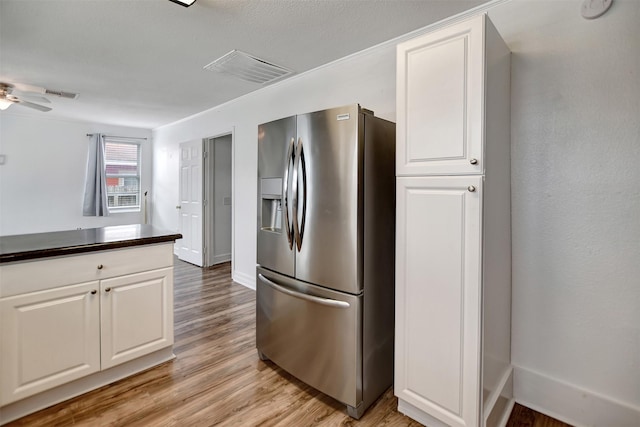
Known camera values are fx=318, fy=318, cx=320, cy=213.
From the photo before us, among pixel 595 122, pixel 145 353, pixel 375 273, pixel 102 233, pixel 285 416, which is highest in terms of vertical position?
pixel 595 122

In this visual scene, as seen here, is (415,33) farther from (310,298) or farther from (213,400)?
(213,400)

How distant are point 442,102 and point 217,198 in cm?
434

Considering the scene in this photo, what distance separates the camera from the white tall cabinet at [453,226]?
1489mm

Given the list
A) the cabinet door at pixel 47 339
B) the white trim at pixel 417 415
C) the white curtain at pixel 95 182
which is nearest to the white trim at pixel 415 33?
the white trim at pixel 417 415

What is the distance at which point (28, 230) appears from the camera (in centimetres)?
526

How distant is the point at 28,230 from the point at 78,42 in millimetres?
4262

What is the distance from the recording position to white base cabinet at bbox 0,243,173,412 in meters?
1.71

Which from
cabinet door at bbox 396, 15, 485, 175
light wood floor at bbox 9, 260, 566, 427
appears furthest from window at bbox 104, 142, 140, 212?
cabinet door at bbox 396, 15, 485, 175

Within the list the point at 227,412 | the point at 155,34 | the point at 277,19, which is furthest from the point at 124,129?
the point at 227,412

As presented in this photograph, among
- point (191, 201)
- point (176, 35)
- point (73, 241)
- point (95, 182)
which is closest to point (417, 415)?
point (73, 241)

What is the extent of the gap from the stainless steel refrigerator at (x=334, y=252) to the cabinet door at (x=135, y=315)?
0.78 metres

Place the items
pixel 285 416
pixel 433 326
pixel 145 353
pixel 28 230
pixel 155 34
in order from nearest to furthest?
1. pixel 433 326
2. pixel 285 416
3. pixel 145 353
4. pixel 155 34
5. pixel 28 230

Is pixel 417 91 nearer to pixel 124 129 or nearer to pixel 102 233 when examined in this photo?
pixel 102 233

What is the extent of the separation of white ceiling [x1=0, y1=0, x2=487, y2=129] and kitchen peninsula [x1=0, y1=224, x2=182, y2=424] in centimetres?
151
